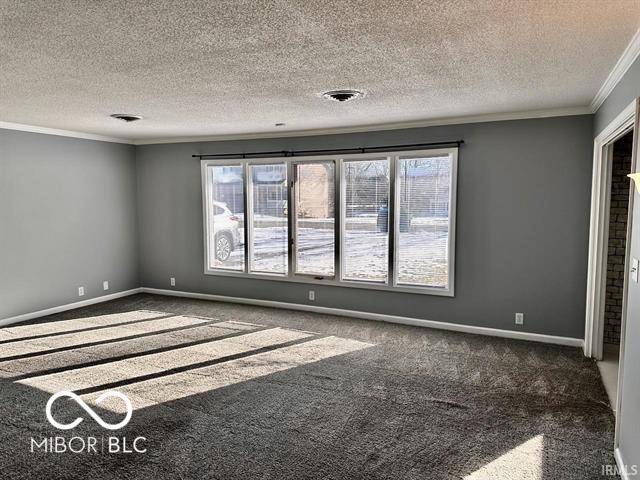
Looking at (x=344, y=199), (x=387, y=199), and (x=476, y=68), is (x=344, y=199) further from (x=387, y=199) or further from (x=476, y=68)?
(x=476, y=68)

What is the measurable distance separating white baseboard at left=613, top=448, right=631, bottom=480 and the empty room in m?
0.02

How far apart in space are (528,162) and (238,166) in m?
3.71

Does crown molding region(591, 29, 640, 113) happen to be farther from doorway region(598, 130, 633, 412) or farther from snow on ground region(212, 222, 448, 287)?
snow on ground region(212, 222, 448, 287)

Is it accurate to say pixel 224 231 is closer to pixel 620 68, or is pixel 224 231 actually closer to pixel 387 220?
pixel 387 220

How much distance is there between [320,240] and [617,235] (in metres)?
3.26

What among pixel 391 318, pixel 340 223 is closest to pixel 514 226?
pixel 391 318

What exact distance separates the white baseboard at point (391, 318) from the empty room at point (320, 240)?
0.03m

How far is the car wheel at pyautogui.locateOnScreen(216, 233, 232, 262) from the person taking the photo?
6406 millimetres

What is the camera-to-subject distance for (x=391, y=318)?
5344 millimetres

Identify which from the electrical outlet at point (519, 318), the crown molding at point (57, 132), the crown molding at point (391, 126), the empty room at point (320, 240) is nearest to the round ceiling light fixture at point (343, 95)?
the empty room at point (320, 240)

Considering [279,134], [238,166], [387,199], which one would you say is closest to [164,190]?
[238,166]

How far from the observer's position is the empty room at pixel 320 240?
2.39m

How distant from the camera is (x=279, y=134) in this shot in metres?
5.79

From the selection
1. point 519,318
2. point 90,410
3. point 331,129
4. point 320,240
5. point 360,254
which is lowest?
point 90,410
